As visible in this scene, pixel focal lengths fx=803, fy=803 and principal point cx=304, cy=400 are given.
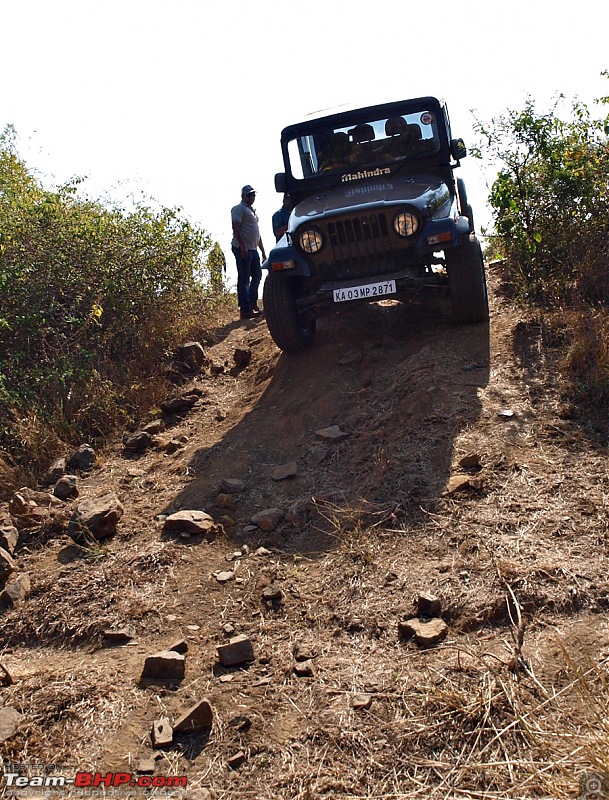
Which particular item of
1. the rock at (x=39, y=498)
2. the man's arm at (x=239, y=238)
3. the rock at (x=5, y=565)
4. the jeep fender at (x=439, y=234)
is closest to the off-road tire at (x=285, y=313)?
the jeep fender at (x=439, y=234)

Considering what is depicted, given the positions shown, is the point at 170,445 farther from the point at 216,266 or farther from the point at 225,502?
the point at 216,266

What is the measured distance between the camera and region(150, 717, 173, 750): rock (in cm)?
306

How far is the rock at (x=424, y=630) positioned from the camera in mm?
3383

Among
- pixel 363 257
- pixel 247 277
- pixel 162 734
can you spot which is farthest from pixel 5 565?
pixel 247 277

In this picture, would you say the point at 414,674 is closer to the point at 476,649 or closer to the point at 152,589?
the point at 476,649

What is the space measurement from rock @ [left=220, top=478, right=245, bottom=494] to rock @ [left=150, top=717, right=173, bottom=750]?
7.18 ft

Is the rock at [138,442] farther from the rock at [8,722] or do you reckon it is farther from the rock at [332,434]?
the rock at [8,722]

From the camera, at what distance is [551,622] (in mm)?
3359

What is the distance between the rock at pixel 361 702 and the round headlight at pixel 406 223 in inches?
159

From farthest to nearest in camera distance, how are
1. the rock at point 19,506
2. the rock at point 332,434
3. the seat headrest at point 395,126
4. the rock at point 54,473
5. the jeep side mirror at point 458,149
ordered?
1. the seat headrest at point 395,126
2. the jeep side mirror at point 458,149
3. the rock at point 54,473
4. the rock at point 332,434
5. the rock at point 19,506

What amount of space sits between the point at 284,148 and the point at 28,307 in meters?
2.74

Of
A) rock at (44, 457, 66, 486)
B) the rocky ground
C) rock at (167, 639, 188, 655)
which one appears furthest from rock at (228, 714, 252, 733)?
rock at (44, 457, 66, 486)

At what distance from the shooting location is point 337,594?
393 centimetres

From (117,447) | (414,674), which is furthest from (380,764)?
(117,447)
